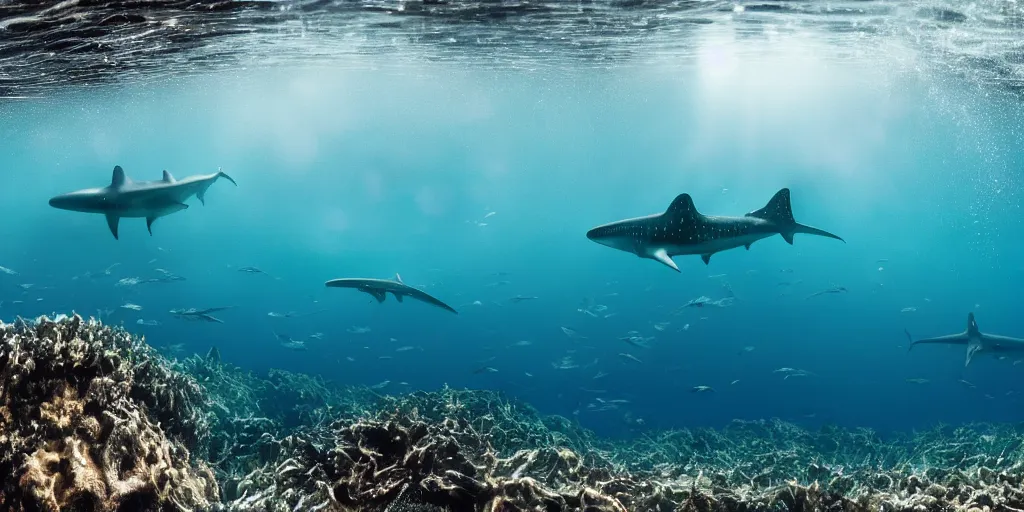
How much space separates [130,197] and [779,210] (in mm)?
12405

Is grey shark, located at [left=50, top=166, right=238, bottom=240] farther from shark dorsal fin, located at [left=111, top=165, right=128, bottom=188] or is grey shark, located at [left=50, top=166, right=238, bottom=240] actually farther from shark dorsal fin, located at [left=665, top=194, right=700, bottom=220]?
shark dorsal fin, located at [left=665, top=194, right=700, bottom=220]

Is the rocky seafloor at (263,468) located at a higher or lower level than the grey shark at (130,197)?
lower

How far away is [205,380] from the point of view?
39.0 feet

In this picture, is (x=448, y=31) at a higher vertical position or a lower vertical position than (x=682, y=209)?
higher

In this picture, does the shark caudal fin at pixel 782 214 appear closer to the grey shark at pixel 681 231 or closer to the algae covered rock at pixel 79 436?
the grey shark at pixel 681 231

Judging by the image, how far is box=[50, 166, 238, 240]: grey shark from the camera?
9.62m

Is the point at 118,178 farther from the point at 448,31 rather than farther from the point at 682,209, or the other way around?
the point at 682,209

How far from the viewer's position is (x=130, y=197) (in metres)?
10.2

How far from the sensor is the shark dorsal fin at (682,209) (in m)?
8.12

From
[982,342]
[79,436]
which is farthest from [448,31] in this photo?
[982,342]

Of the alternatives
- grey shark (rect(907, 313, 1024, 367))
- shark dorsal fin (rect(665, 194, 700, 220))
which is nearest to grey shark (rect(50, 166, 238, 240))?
shark dorsal fin (rect(665, 194, 700, 220))

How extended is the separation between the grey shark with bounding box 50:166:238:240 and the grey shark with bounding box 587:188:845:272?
8923 millimetres

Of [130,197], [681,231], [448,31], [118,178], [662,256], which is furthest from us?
[448,31]

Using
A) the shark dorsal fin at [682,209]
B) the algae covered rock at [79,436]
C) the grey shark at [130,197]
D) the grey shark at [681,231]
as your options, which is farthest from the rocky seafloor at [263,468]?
the grey shark at [130,197]
